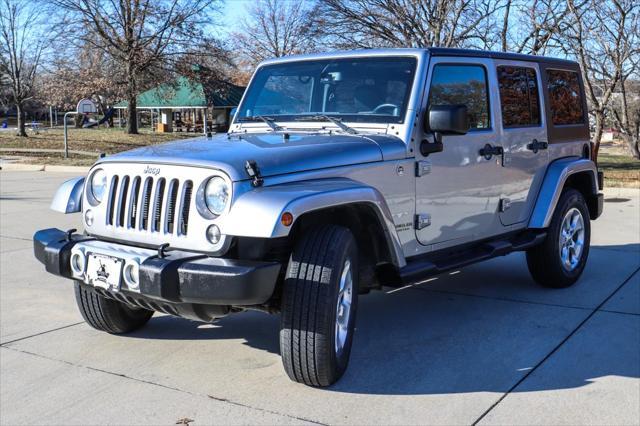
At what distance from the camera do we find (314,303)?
3738mm

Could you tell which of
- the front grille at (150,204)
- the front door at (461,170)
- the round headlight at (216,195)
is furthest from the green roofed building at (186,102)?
the round headlight at (216,195)

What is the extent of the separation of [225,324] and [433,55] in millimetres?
2403

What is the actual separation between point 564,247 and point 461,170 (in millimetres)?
1719

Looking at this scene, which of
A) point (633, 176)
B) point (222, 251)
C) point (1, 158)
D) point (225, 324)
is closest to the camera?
point (222, 251)

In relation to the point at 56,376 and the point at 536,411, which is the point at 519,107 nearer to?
the point at 536,411

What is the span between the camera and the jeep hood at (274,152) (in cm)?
382

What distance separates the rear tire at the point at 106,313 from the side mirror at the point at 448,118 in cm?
235

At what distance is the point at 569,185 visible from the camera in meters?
6.60

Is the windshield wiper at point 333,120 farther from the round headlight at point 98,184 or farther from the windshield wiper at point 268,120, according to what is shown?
the round headlight at point 98,184

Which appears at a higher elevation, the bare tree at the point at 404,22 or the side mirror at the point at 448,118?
the bare tree at the point at 404,22

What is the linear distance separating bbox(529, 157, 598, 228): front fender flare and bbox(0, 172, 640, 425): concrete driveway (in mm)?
660

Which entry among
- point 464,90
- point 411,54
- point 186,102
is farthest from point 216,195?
point 186,102

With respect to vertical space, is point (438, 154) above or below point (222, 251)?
above

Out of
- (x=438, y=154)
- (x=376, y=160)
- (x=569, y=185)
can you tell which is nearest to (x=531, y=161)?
(x=569, y=185)
